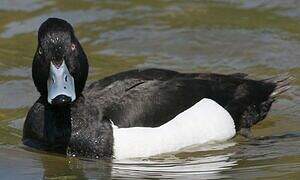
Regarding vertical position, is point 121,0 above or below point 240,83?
above

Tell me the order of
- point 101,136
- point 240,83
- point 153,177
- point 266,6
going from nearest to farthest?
1. point 153,177
2. point 101,136
3. point 240,83
4. point 266,6

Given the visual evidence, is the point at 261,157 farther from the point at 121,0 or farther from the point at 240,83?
the point at 121,0

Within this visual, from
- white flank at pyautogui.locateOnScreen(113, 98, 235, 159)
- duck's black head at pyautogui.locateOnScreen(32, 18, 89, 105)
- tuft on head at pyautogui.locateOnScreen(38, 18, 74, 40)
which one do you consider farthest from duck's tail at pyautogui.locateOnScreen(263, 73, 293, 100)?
tuft on head at pyautogui.locateOnScreen(38, 18, 74, 40)

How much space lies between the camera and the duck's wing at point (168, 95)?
9.14m

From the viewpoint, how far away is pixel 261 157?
8977mm

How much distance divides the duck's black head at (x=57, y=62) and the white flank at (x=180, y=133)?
0.60m

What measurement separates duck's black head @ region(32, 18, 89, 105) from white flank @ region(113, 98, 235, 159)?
596 mm

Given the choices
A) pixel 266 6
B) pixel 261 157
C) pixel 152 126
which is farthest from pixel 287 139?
pixel 266 6

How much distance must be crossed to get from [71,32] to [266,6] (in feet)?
17.2

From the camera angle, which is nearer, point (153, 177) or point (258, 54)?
point (153, 177)

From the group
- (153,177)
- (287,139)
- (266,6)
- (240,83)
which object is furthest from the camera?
(266,6)

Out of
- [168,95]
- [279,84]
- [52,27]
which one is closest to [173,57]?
[279,84]

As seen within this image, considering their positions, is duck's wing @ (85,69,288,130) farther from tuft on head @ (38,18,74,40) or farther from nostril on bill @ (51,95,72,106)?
tuft on head @ (38,18,74,40)

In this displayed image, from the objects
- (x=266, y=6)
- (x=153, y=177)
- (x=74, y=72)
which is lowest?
(x=153, y=177)
